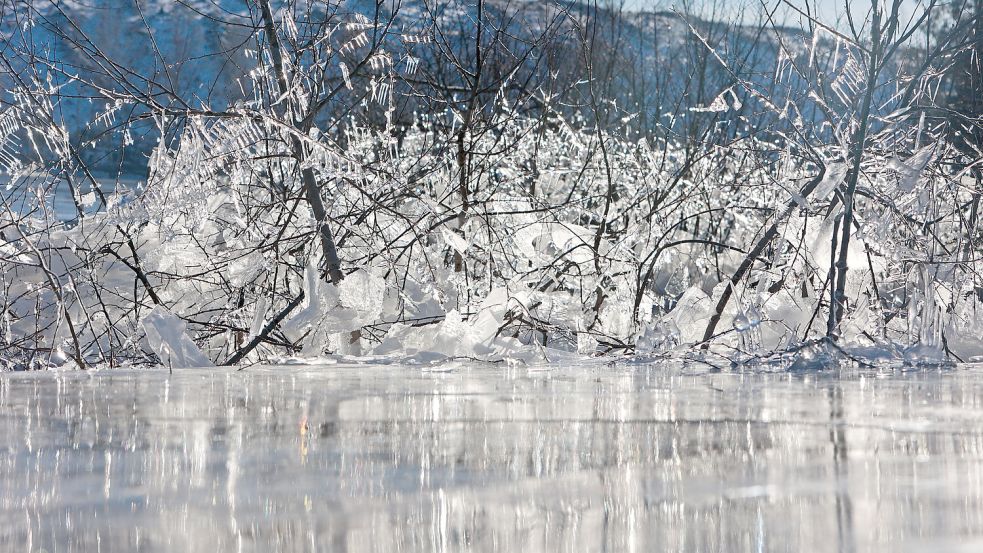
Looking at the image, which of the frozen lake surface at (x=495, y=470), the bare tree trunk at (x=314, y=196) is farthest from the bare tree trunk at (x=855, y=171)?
the bare tree trunk at (x=314, y=196)

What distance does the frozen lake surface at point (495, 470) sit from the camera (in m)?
0.47

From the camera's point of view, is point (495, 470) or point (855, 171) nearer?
point (495, 470)

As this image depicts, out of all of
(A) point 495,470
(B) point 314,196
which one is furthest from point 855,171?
(A) point 495,470

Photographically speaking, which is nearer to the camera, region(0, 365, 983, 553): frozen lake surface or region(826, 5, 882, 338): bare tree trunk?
region(0, 365, 983, 553): frozen lake surface

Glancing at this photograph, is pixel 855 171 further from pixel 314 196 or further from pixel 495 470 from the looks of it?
pixel 495 470

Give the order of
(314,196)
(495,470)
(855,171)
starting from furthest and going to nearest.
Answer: (314,196) < (855,171) < (495,470)

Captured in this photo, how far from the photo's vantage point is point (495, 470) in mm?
646

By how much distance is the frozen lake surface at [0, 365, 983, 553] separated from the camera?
47 centimetres

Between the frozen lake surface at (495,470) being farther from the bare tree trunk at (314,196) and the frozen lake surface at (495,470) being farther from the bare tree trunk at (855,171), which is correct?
the bare tree trunk at (314,196)

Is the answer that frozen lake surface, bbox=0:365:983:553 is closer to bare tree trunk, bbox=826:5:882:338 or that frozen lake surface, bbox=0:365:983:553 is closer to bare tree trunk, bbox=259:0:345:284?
bare tree trunk, bbox=826:5:882:338

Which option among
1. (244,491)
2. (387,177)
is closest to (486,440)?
(244,491)

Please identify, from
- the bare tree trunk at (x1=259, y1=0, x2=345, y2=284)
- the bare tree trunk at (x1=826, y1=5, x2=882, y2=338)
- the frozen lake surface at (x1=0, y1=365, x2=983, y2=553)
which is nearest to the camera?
the frozen lake surface at (x1=0, y1=365, x2=983, y2=553)

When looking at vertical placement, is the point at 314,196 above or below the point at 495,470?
above

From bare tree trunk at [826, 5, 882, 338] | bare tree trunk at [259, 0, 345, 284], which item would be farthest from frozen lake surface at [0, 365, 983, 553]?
bare tree trunk at [259, 0, 345, 284]
